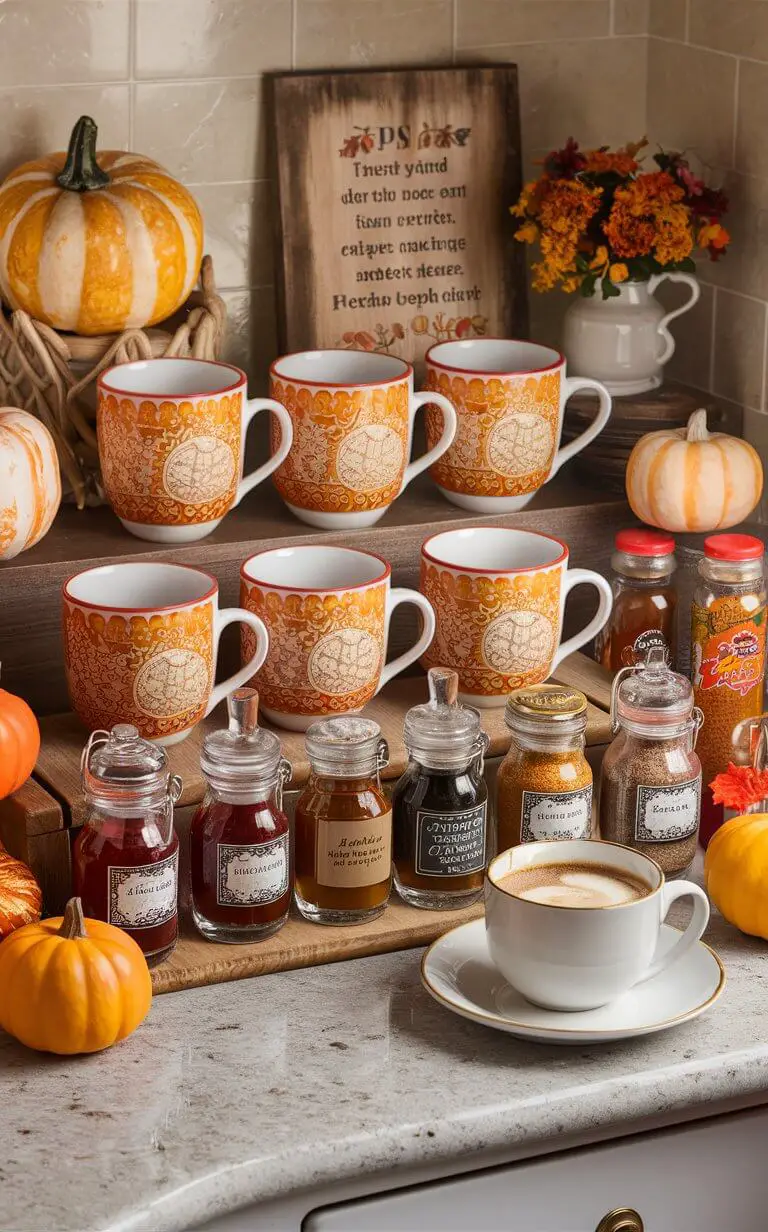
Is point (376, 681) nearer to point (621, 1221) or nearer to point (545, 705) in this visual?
point (545, 705)

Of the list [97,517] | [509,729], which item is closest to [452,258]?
[97,517]

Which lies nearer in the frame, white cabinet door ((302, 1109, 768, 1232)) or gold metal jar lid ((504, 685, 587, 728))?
white cabinet door ((302, 1109, 768, 1232))

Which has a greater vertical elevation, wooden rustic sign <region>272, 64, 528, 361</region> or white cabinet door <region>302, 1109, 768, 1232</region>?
wooden rustic sign <region>272, 64, 528, 361</region>

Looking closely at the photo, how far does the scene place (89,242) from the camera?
143 cm

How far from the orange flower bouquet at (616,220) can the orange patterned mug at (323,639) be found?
393 mm

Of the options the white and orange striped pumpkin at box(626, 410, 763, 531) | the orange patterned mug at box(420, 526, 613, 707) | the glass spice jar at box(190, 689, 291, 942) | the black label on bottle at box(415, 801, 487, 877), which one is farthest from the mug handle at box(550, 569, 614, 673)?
the glass spice jar at box(190, 689, 291, 942)

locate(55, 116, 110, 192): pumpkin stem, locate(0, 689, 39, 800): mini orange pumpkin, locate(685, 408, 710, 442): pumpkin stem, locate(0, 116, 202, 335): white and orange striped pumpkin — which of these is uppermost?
locate(55, 116, 110, 192): pumpkin stem

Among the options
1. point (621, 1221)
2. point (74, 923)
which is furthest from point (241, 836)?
point (621, 1221)

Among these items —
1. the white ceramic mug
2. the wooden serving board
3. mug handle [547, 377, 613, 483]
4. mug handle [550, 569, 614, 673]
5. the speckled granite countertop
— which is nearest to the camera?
the speckled granite countertop

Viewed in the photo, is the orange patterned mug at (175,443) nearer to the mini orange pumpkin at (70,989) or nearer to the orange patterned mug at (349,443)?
the orange patterned mug at (349,443)

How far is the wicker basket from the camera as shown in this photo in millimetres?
1452

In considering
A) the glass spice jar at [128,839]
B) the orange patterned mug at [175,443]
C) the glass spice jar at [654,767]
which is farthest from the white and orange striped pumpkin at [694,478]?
the glass spice jar at [128,839]

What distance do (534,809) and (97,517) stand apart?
481 mm

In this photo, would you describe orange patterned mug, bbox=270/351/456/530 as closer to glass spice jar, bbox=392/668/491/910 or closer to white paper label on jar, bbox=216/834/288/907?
glass spice jar, bbox=392/668/491/910
